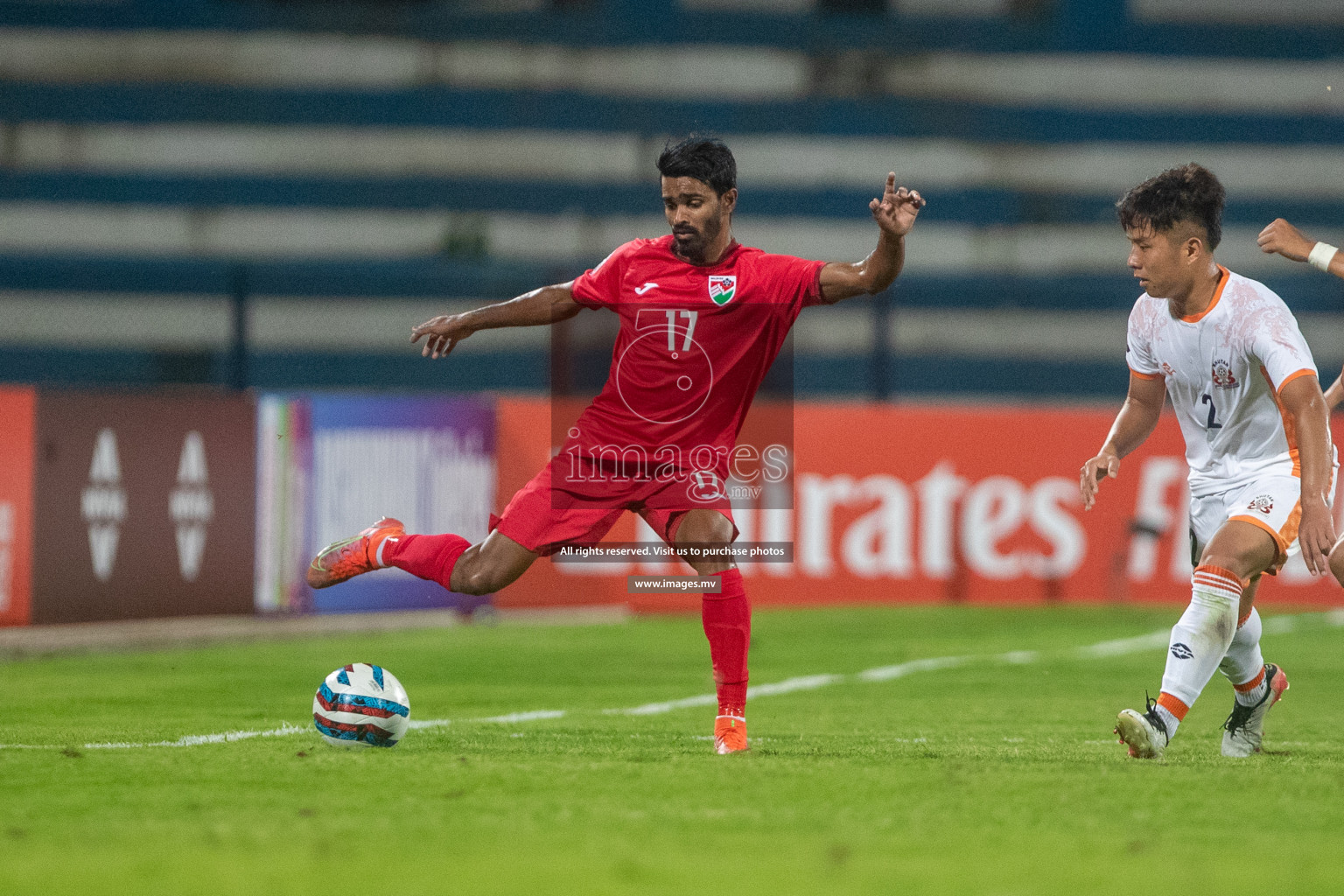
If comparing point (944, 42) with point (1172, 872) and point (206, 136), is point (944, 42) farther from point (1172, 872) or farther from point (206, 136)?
point (1172, 872)

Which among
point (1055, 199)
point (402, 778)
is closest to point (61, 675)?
point (402, 778)

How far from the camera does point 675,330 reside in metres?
6.59

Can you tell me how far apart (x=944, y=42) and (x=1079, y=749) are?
62.3 ft

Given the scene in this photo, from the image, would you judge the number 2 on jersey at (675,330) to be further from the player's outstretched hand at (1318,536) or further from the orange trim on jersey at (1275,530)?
the player's outstretched hand at (1318,536)

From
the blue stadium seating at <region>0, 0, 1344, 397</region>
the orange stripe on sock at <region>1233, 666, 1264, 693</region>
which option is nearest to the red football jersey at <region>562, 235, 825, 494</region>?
the orange stripe on sock at <region>1233, 666, 1264, 693</region>

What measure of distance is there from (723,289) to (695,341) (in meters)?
0.21

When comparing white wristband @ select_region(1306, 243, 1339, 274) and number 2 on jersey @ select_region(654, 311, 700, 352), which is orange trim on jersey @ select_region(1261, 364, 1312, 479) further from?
number 2 on jersey @ select_region(654, 311, 700, 352)

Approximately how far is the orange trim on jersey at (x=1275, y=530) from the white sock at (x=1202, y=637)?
193mm

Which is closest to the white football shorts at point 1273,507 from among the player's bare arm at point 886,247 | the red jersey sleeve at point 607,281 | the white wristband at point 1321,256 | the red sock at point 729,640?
the white wristband at point 1321,256

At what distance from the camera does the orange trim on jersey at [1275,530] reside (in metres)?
6.17

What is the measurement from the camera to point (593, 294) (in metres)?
6.77

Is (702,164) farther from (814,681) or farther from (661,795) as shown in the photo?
(814,681)

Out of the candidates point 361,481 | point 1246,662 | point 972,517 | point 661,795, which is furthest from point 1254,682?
point 972,517

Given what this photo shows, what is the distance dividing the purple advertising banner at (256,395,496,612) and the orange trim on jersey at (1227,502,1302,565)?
8.05 m
